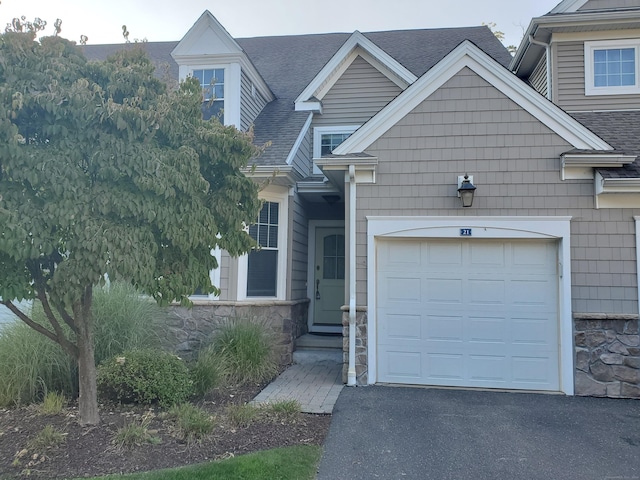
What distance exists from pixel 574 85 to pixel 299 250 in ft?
19.4

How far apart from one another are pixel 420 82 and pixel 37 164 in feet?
16.3

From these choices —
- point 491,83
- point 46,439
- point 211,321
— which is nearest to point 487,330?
point 491,83

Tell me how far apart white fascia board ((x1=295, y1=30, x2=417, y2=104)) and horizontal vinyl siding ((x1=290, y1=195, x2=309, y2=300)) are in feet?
8.19

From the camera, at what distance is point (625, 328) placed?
600 centimetres

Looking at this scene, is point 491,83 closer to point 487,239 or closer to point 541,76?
point 487,239

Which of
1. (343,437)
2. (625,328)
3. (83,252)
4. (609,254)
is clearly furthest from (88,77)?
(625,328)

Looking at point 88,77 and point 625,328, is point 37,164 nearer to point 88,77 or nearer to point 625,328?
point 88,77

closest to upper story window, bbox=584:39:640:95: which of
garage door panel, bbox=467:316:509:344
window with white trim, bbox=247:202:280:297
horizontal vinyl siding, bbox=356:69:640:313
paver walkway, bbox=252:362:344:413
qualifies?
horizontal vinyl siding, bbox=356:69:640:313

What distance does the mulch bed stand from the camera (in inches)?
150

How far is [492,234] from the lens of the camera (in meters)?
6.32

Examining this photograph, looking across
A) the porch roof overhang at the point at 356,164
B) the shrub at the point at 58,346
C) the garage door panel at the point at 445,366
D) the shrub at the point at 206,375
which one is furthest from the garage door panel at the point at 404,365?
the shrub at the point at 58,346

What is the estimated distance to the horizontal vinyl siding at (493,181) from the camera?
6.10m

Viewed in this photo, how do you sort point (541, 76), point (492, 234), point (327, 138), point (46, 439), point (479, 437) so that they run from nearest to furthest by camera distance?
point (46, 439)
point (479, 437)
point (492, 234)
point (541, 76)
point (327, 138)

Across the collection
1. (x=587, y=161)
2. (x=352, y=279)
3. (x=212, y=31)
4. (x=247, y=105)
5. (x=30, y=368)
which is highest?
(x=212, y=31)
